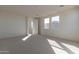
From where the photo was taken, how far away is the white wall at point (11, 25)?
9.55 meters

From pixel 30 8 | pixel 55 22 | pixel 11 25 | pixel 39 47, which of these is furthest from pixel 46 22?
pixel 39 47

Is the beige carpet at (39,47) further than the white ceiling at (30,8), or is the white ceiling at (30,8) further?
the white ceiling at (30,8)

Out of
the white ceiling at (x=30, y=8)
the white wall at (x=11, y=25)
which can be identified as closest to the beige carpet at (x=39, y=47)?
the white ceiling at (x=30, y=8)

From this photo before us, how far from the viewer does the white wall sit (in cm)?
955

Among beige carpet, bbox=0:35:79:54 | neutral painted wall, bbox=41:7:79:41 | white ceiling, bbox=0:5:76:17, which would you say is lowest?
beige carpet, bbox=0:35:79:54

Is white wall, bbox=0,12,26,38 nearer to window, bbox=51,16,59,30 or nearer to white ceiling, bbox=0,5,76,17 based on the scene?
white ceiling, bbox=0,5,76,17

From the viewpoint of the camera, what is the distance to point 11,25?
34.9 feet

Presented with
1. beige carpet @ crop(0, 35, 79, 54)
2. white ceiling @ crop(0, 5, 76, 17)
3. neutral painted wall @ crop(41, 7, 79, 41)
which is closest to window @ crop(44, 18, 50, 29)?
neutral painted wall @ crop(41, 7, 79, 41)

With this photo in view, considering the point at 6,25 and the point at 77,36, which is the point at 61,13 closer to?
the point at 77,36

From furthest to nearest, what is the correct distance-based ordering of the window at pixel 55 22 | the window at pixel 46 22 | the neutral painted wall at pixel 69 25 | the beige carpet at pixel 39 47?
the window at pixel 46 22 < the window at pixel 55 22 < the neutral painted wall at pixel 69 25 < the beige carpet at pixel 39 47

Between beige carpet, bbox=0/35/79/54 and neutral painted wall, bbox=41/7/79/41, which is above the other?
neutral painted wall, bbox=41/7/79/41

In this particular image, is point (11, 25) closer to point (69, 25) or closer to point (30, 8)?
point (30, 8)

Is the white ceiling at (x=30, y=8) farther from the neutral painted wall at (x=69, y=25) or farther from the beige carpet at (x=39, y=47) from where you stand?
the beige carpet at (x=39, y=47)
